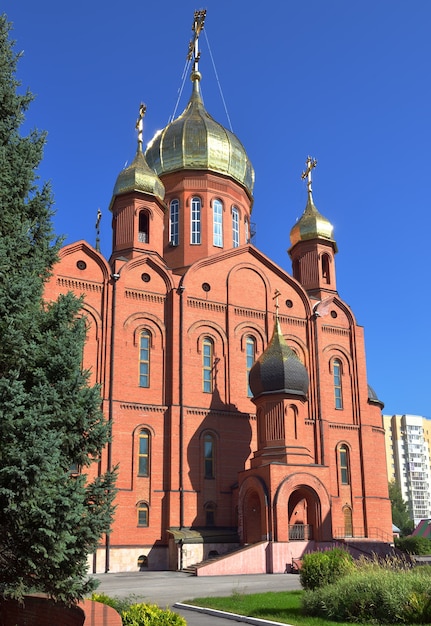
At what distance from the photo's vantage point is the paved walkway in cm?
1178

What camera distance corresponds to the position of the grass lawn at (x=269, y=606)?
10.6 metres

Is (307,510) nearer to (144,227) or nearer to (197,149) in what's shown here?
(144,227)

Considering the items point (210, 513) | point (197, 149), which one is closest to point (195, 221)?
point (197, 149)

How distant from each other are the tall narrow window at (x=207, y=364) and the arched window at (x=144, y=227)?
4646 mm

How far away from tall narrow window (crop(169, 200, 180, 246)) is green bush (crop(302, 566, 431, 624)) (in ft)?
66.3

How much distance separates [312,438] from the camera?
85.8ft

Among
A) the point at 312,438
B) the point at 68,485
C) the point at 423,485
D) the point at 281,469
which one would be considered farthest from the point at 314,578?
the point at 423,485

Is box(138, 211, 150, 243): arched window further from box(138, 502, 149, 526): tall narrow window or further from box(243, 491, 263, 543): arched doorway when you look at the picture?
box(243, 491, 263, 543): arched doorway

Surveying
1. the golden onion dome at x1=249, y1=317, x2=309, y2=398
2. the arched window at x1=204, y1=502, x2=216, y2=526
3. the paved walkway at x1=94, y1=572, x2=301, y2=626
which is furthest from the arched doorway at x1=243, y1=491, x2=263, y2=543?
the golden onion dome at x1=249, y1=317, x2=309, y2=398

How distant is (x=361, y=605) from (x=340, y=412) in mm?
17020

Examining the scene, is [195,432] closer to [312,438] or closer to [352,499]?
[312,438]

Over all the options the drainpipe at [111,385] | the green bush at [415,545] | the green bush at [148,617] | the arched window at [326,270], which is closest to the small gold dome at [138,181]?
the drainpipe at [111,385]

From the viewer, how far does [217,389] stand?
2503cm

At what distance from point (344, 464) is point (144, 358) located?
9.06m
